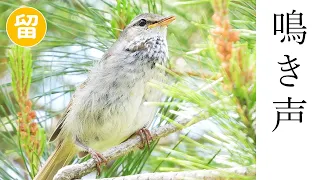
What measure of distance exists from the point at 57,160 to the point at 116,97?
0.16 meters

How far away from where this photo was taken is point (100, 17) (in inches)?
45.8

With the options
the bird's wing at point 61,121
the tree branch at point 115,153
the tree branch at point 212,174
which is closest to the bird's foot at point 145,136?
the tree branch at point 115,153

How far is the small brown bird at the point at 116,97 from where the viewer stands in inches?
45.1

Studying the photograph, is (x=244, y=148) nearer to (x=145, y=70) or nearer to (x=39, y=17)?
(x=145, y=70)

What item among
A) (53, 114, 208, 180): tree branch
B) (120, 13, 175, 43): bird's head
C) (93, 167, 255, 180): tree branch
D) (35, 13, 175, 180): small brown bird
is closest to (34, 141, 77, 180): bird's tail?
(35, 13, 175, 180): small brown bird

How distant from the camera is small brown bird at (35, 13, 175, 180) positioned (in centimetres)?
115

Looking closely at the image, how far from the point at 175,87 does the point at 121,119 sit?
46 centimetres

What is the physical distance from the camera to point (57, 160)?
121 centimetres

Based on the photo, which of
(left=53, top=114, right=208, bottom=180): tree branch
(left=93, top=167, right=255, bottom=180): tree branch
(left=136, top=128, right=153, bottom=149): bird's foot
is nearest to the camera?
(left=93, top=167, right=255, bottom=180): tree branch

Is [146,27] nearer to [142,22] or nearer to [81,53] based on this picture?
[142,22]

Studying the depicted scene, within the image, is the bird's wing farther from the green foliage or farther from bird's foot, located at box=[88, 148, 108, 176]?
bird's foot, located at box=[88, 148, 108, 176]
